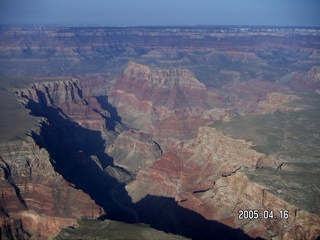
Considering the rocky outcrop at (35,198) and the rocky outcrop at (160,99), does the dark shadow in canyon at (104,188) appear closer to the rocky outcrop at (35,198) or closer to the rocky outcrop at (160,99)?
the rocky outcrop at (35,198)

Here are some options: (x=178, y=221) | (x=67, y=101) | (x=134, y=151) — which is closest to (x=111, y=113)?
(x=67, y=101)

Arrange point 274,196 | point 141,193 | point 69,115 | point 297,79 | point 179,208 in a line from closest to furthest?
point 274,196 < point 179,208 < point 141,193 < point 69,115 < point 297,79

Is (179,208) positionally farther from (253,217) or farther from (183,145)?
(183,145)

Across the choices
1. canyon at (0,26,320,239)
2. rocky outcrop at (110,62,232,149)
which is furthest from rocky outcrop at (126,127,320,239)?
rocky outcrop at (110,62,232,149)

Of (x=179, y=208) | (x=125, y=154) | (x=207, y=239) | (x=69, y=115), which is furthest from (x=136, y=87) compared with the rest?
(x=207, y=239)

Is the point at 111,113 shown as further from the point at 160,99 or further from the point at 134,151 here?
the point at 134,151

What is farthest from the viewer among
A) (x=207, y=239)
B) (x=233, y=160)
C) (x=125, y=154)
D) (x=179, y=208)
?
(x=125, y=154)
